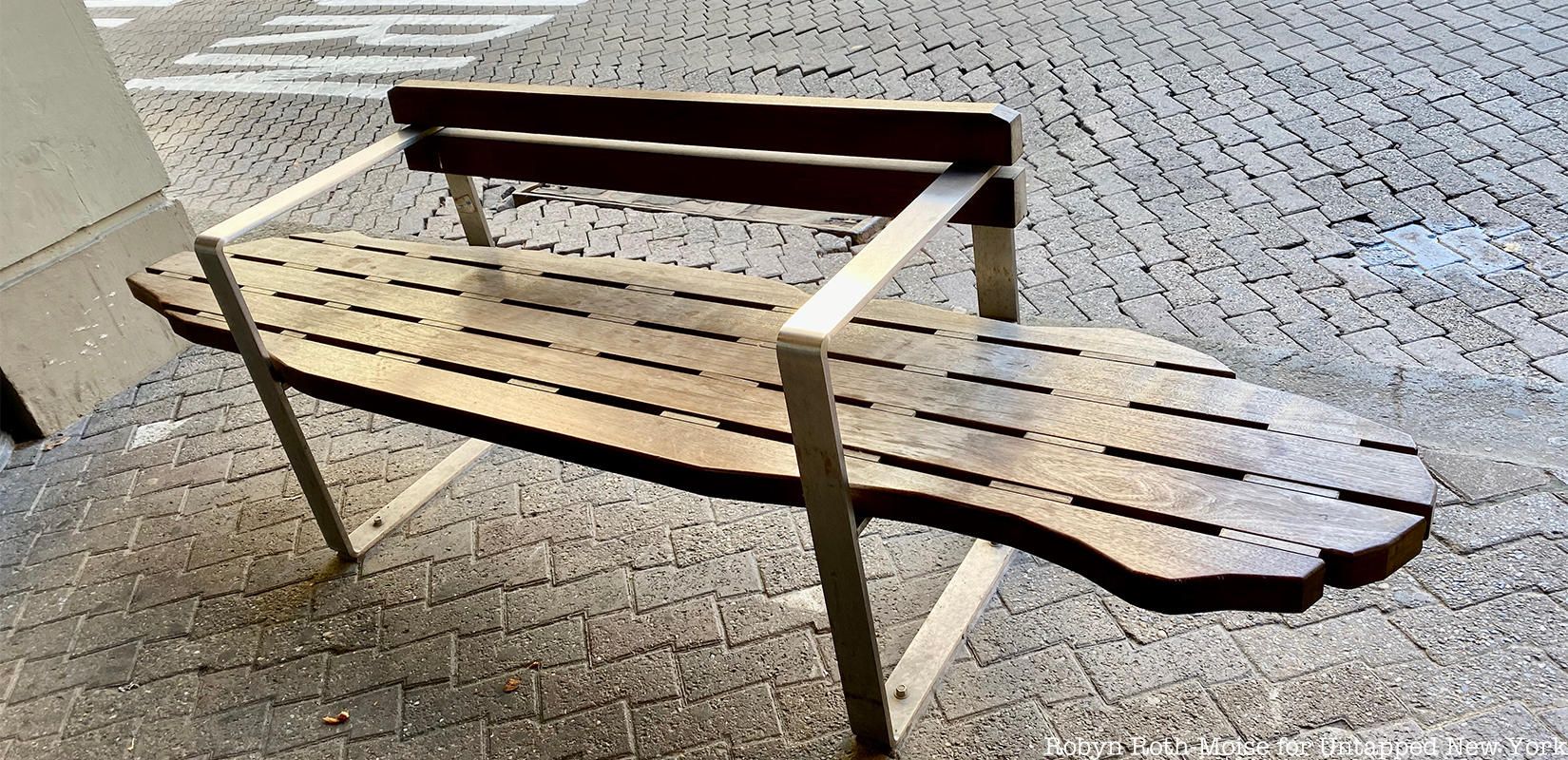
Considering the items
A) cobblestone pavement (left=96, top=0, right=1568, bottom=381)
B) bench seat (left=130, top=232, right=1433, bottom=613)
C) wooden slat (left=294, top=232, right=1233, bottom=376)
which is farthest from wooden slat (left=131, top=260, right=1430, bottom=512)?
cobblestone pavement (left=96, top=0, right=1568, bottom=381)

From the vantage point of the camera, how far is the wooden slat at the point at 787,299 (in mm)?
2158

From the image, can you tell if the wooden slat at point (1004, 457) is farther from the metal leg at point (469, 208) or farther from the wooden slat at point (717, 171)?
the metal leg at point (469, 208)

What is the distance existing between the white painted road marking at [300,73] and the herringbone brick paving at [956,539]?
2193 mm

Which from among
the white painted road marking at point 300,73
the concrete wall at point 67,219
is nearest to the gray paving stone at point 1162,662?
the concrete wall at point 67,219

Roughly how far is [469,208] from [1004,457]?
193cm

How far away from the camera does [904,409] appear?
6.83 feet

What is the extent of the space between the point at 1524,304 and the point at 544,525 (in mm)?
2846

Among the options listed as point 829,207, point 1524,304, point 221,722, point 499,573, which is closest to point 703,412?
point 829,207

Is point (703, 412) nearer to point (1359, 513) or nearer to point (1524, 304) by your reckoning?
point (1359, 513)

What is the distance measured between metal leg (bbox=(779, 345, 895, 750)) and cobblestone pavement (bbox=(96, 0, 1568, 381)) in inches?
71.4

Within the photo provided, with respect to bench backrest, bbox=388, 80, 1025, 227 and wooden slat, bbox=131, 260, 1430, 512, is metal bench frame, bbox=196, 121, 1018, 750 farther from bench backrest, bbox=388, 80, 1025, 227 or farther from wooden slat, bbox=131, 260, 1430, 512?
wooden slat, bbox=131, 260, 1430, 512

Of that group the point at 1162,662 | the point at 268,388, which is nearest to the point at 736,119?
the point at 268,388

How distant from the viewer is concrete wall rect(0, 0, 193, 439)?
3713 mm

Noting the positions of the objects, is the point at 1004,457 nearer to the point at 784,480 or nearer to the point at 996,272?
the point at 784,480
